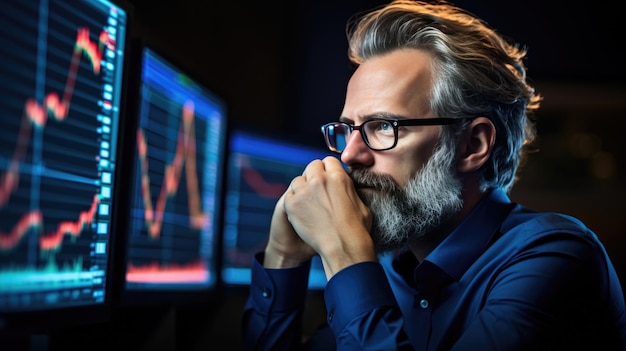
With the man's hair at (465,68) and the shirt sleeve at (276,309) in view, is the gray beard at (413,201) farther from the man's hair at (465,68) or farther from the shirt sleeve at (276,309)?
the shirt sleeve at (276,309)

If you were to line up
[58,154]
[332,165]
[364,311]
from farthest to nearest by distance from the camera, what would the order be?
1. [332,165]
2. [364,311]
3. [58,154]

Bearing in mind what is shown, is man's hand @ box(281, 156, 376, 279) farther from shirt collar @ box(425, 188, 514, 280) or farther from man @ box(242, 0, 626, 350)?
shirt collar @ box(425, 188, 514, 280)

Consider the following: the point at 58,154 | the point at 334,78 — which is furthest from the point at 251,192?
the point at 334,78

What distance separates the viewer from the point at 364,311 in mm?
1104

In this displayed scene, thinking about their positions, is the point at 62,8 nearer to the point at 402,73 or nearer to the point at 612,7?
the point at 402,73

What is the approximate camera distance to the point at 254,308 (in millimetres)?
1478

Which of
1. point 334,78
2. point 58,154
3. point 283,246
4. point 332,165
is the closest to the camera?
point 58,154

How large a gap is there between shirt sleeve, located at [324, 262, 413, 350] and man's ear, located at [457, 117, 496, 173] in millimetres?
451

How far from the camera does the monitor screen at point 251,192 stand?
6.14ft

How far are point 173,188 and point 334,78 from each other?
5.40ft

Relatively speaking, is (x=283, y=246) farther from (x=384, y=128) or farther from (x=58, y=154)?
(x=58, y=154)

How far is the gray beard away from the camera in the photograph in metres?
1.36

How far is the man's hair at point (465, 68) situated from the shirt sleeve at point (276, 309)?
0.46 metres

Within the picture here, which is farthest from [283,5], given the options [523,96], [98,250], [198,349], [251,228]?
[98,250]
